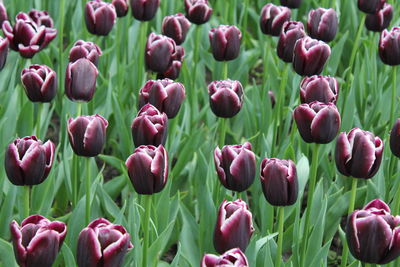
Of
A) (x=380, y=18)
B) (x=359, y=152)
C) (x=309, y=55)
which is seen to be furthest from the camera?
(x=380, y=18)

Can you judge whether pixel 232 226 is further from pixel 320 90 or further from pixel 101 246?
pixel 320 90

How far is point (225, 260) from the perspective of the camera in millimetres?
1331

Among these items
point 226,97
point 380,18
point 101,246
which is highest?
point 380,18

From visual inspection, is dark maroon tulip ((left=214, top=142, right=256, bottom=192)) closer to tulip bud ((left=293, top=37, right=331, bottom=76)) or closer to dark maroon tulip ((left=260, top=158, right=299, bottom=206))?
dark maroon tulip ((left=260, top=158, right=299, bottom=206))

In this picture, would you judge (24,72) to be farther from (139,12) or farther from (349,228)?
(349,228)

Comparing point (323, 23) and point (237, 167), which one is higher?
point (323, 23)

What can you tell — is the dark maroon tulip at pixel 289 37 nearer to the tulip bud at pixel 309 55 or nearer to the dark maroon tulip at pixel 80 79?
the tulip bud at pixel 309 55

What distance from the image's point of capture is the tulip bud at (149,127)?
2.01 metres

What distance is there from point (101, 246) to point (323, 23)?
4.96 ft

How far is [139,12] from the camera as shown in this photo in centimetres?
301

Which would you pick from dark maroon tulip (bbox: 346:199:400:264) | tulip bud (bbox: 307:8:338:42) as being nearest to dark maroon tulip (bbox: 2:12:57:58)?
tulip bud (bbox: 307:8:338:42)

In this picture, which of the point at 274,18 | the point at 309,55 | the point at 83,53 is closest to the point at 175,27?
the point at 274,18

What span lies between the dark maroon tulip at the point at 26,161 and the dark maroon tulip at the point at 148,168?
24cm

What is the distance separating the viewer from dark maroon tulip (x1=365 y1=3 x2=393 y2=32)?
10.5 ft
